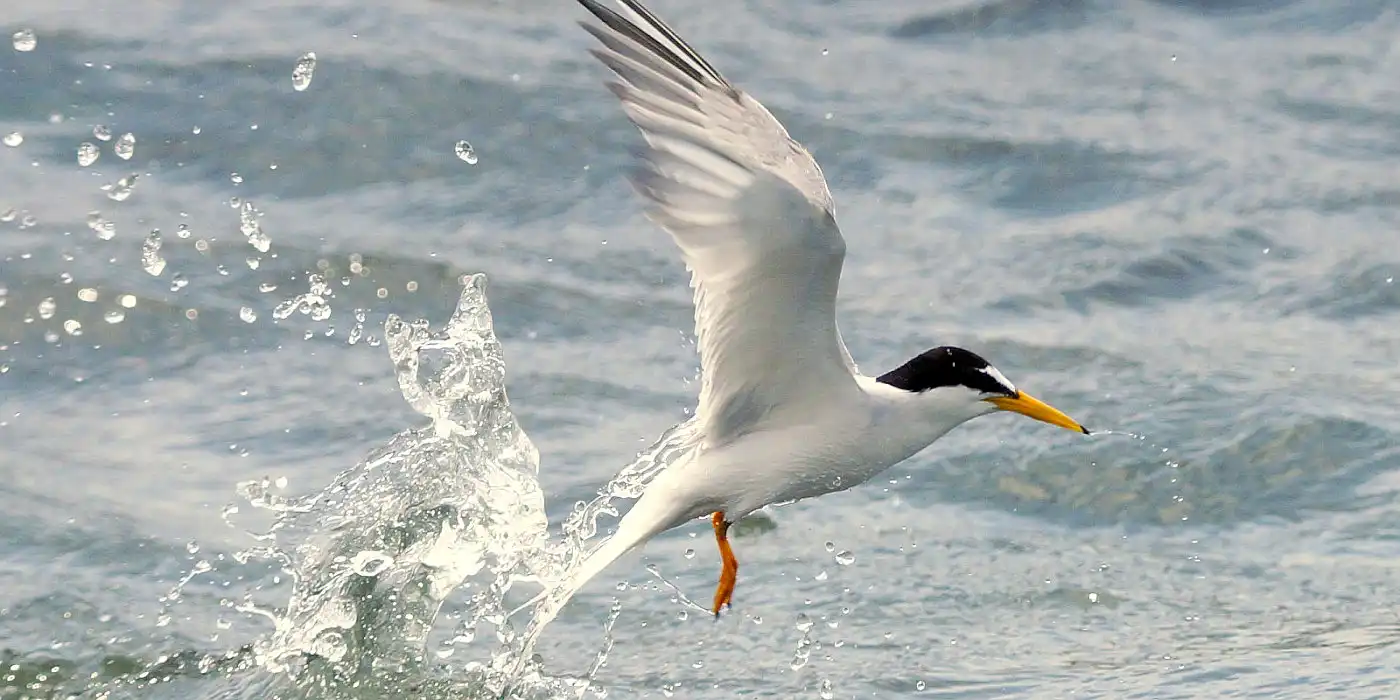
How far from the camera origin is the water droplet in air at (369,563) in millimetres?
5742

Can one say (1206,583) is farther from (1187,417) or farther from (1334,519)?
(1187,417)

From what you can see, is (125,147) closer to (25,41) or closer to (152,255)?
(152,255)

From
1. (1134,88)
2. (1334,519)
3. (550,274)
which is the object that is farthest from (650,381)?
(1134,88)

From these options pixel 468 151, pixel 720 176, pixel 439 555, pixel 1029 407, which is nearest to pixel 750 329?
pixel 720 176

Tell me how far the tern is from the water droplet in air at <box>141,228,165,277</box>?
371cm

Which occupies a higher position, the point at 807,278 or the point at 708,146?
the point at 708,146

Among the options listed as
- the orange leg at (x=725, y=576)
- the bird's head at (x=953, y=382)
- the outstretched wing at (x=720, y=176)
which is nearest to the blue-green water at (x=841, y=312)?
the orange leg at (x=725, y=576)

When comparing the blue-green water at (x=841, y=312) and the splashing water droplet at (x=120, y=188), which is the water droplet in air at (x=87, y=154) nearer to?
the blue-green water at (x=841, y=312)

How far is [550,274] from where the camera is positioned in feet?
28.7

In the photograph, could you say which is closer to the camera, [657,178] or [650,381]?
[657,178]

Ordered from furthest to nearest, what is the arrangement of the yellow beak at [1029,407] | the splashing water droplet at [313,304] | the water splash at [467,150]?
the water splash at [467,150] < the splashing water droplet at [313,304] < the yellow beak at [1029,407]

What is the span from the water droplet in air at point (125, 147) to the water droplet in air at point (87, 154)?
0.10 meters

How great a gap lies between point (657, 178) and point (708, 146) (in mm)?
145

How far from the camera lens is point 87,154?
9.13m
